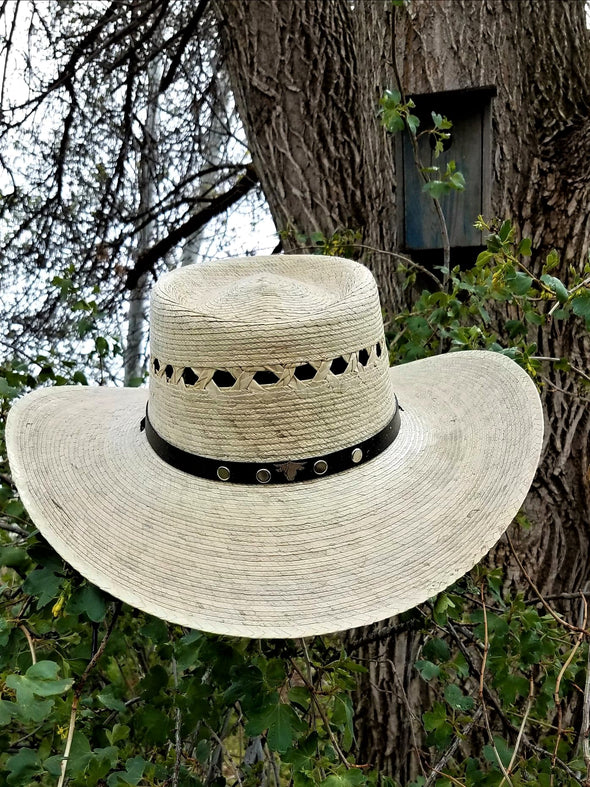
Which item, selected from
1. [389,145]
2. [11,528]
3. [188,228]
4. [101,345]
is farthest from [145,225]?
[11,528]

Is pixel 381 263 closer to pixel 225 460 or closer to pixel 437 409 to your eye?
pixel 437 409

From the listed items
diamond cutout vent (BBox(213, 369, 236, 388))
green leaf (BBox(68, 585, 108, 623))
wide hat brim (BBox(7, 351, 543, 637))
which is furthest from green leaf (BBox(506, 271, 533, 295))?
green leaf (BBox(68, 585, 108, 623))

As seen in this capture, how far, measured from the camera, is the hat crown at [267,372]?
3.68ft

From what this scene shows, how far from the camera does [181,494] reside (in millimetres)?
1185

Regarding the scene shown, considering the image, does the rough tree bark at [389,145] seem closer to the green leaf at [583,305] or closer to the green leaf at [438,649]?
the green leaf at [438,649]

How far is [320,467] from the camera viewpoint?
1183mm

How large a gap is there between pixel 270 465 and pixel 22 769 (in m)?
0.63

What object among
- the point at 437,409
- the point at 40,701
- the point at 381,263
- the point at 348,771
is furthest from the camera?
the point at 381,263

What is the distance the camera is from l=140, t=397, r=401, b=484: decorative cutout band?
1.16m

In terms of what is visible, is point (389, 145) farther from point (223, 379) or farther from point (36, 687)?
point (36, 687)

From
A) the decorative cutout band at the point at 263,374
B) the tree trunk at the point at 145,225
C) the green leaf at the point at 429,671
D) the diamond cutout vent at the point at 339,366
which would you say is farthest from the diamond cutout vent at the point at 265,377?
the tree trunk at the point at 145,225

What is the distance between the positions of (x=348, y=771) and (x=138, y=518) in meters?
0.54

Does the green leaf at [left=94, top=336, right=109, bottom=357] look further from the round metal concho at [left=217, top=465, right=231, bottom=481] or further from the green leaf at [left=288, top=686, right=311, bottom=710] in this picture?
the green leaf at [left=288, top=686, right=311, bottom=710]

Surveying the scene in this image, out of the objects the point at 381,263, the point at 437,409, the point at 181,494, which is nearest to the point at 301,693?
the point at 181,494
